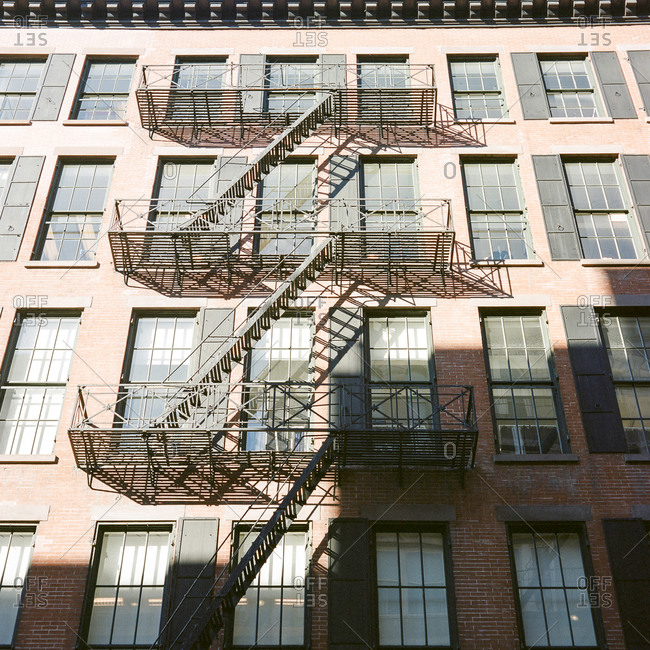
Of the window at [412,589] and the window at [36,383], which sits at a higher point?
the window at [36,383]

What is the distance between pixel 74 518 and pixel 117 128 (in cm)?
1011

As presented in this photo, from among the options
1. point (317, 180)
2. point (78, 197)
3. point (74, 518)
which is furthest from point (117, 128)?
point (74, 518)

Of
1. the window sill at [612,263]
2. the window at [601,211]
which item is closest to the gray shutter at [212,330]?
the window sill at [612,263]

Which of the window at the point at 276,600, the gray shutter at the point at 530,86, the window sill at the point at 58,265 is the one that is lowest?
the window at the point at 276,600

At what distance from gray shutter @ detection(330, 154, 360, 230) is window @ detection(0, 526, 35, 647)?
8.59 meters

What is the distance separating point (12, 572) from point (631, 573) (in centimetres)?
1027

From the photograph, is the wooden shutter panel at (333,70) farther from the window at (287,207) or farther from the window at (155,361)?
the window at (155,361)

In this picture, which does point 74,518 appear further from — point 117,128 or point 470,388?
point 117,128

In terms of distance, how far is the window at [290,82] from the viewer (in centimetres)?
1919

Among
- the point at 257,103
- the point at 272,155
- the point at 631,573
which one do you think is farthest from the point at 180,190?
the point at 631,573

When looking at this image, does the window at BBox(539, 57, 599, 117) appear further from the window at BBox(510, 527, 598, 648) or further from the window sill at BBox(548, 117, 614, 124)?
the window at BBox(510, 527, 598, 648)

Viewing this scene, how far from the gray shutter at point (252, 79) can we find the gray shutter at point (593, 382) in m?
9.26

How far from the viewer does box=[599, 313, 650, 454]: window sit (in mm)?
14148

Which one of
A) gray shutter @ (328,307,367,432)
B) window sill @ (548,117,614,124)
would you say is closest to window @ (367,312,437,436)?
gray shutter @ (328,307,367,432)
